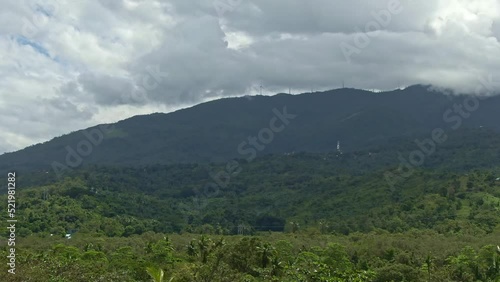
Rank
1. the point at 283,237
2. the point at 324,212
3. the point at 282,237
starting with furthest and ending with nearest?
the point at 324,212 < the point at 282,237 < the point at 283,237

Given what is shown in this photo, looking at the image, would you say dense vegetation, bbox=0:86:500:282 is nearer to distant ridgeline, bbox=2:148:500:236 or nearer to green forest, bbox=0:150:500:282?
green forest, bbox=0:150:500:282

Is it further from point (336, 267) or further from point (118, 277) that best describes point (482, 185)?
point (118, 277)

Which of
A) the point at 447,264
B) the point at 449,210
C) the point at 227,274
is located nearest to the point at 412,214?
the point at 449,210

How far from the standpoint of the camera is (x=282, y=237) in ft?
385

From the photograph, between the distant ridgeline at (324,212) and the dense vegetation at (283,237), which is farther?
the distant ridgeline at (324,212)

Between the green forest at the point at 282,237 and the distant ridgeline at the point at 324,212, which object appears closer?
the green forest at the point at 282,237

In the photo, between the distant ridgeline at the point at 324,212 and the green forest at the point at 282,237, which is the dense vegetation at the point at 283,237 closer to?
the green forest at the point at 282,237

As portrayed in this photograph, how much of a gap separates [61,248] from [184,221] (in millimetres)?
97046

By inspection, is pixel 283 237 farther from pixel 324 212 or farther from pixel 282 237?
pixel 324 212

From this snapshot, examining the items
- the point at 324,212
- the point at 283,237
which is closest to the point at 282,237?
the point at 283,237

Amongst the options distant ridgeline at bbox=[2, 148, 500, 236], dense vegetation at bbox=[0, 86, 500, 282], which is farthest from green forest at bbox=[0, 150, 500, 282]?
distant ridgeline at bbox=[2, 148, 500, 236]

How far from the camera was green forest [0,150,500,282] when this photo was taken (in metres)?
64.5

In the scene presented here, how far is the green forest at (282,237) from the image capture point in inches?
2539

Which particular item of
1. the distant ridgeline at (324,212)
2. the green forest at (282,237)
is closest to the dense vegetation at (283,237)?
the green forest at (282,237)
